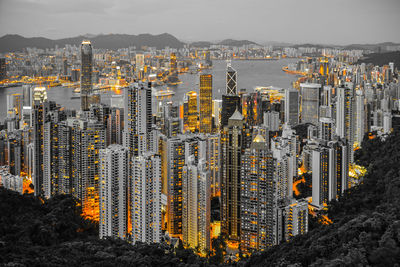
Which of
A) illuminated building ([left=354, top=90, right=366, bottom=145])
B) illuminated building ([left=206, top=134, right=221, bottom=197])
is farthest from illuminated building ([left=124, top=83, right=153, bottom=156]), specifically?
illuminated building ([left=354, top=90, right=366, bottom=145])

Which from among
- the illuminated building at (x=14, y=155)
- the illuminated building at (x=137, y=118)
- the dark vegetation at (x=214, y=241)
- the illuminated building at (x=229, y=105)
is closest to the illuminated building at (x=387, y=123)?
the dark vegetation at (x=214, y=241)

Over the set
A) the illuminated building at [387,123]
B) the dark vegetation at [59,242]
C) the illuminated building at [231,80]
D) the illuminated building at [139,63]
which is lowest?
the dark vegetation at [59,242]

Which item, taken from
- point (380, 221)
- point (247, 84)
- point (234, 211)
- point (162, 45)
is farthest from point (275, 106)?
point (380, 221)

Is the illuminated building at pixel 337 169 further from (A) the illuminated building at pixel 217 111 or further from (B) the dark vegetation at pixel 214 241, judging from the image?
(A) the illuminated building at pixel 217 111

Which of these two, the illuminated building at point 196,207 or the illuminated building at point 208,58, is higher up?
the illuminated building at point 208,58

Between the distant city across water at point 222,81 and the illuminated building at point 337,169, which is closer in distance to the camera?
the illuminated building at point 337,169

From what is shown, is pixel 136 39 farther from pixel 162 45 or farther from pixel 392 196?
pixel 392 196

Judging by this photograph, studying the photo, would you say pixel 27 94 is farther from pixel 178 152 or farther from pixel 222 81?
pixel 178 152
